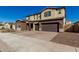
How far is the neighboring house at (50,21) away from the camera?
14.6 m

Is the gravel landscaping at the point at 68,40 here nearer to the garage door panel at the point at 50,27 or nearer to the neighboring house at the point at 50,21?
the garage door panel at the point at 50,27

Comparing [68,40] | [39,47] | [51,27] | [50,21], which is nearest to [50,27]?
[51,27]

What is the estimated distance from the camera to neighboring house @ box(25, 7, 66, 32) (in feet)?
48.0

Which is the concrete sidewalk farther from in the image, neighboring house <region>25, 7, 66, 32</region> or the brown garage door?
neighboring house <region>25, 7, 66, 32</region>

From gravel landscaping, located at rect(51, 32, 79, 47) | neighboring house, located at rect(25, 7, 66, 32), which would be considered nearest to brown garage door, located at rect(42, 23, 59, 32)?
neighboring house, located at rect(25, 7, 66, 32)

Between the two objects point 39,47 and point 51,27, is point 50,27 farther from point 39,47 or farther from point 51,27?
point 39,47

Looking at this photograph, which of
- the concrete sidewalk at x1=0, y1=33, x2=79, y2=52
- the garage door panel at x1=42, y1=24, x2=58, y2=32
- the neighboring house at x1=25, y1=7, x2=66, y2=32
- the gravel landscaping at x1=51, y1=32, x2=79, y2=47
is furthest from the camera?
the neighboring house at x1=25, y1=7, x2=66, y2=32

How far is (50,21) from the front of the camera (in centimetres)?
1537

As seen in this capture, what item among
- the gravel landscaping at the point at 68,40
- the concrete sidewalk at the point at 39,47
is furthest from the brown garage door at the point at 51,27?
the concrete sidewalk at the point at 39,47

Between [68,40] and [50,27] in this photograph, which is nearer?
[68,40]
